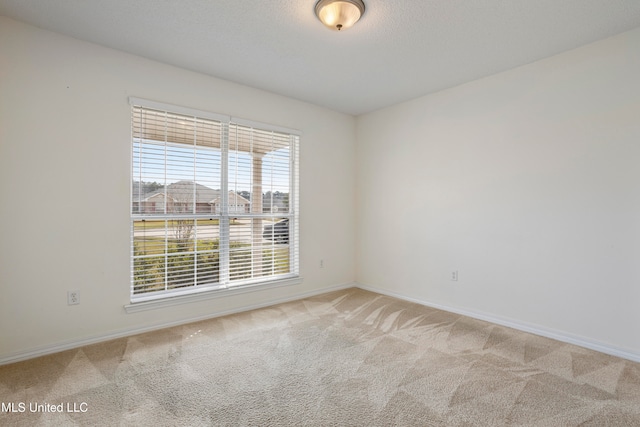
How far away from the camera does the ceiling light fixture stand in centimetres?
219

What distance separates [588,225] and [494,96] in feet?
5.18

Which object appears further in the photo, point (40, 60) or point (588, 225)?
point (588, 225)

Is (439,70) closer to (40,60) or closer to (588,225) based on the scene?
(588,225)

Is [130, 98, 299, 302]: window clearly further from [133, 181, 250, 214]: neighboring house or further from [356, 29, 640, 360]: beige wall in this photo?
[356, 29, 640, 360]: beige wall

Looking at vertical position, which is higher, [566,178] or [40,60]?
[40,60]

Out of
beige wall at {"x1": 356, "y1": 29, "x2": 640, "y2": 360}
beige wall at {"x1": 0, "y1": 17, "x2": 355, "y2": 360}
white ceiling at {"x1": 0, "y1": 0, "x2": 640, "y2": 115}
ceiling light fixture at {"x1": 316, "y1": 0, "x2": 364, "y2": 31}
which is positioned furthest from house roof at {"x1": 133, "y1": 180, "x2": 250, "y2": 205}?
beige wall at {"x1": 356, "y1": 29, "x2": 640, "y2": 360}

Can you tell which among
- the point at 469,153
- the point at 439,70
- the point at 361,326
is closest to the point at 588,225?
the point at 469,153

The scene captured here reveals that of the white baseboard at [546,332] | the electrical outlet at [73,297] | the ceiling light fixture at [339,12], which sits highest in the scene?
the ceiling light fixture at [339,12]

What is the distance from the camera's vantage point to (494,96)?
339 cm

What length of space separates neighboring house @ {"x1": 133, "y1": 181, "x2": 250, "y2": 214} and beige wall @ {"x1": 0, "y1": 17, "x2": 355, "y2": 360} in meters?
0.17

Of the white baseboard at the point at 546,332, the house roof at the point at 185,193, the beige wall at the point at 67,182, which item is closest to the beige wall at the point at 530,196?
the white baseboard at the point at 546,332

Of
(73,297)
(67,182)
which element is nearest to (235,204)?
(67,182)

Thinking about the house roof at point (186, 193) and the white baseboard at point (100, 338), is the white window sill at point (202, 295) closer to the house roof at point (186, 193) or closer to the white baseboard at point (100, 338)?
the white baseboard at point (100, 338)

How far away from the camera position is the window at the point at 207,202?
309 cm
